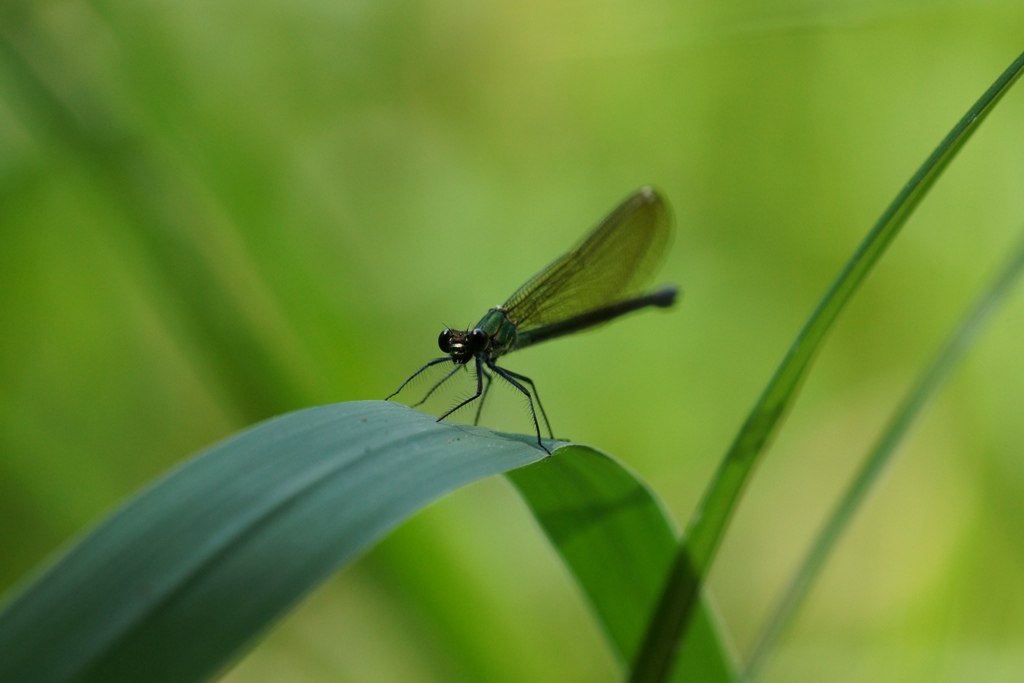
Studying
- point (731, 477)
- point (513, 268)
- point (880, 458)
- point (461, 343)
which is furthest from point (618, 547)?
point (513, 268)

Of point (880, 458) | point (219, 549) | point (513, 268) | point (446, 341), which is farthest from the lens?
point (513, 268)

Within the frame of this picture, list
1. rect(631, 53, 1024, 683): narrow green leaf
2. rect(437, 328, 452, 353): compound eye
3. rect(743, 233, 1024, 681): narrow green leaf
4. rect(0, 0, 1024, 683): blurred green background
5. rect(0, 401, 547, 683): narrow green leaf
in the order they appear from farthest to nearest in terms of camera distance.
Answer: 1. rect(437, 328, 452, 353): compound eye
2. rect(0, 0, 1024, 683): blurred green background
3. rect(743, 233, 1024, 681): narrow green leaf
4. rect(631, 53, 1024, 683): narrow green leaf
5. rect(0, 401, 547, 683): narrow green leaf

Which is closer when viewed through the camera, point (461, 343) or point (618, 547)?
point (618, 547)

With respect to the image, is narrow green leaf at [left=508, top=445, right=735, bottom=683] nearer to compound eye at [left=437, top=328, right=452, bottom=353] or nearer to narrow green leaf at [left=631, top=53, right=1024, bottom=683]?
narrow green leaf at [left=631, top=53, right=1024, bottom=683]

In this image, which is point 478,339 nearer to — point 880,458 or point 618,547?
point 618,547

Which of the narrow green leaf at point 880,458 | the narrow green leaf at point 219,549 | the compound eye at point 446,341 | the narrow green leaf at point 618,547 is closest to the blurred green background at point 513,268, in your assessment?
the compound eye at point 446,341

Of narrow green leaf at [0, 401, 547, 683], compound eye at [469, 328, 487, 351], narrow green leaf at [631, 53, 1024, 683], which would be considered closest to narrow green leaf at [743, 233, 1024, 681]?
narrow green leaf at [631, 53, 1024, 683]

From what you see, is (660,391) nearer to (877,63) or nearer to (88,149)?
(877,63)

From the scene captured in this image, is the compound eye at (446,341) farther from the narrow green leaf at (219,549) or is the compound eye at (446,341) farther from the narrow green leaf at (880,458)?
the narrow green leaf at (219,549)
